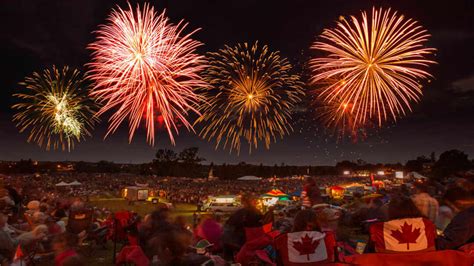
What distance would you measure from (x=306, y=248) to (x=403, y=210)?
4.18 ft

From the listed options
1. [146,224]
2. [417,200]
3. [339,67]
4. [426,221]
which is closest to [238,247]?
[146,224]

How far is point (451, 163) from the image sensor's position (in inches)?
2206

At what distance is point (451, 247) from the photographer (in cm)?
418

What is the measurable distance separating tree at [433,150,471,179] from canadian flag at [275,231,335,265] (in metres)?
50.0

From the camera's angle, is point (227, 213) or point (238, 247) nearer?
point (238, 247)

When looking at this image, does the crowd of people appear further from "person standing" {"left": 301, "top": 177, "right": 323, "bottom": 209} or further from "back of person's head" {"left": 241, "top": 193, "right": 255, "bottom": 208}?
"person standing" {"left": 301, "top": 177, "right": 323, "bottom": 209}

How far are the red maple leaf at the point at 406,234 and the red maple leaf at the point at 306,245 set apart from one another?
0.94 metres

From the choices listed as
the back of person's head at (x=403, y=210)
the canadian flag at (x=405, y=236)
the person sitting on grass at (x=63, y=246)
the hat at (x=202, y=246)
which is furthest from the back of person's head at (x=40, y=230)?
the back of person's head at (x=403, y=210)

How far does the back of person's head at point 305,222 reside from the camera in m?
4.58

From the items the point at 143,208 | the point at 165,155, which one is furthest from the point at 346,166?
the point at 143,208

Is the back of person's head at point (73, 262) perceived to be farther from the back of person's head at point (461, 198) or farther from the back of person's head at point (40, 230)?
the back of person's head at point (461, 198)

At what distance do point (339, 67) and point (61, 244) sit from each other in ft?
46.6

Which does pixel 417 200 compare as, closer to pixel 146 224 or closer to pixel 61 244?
pixel 146 224

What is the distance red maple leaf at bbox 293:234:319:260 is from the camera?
426 cm
